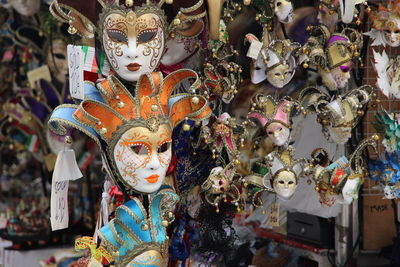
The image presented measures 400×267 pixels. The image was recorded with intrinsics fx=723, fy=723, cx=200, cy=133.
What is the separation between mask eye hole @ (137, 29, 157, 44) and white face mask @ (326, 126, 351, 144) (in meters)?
0.70

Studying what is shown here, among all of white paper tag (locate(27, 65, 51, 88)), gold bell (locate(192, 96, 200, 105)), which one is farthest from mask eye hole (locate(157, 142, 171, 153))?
white paper tag (locate(27, 65, 51, 88))

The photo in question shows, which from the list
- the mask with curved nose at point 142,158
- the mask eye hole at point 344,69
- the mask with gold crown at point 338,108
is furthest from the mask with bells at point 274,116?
the mask with curved nose at point 142,158

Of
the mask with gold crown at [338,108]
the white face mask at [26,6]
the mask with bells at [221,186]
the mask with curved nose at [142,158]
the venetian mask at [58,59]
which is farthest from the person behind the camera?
the venetian mask at [58,59]

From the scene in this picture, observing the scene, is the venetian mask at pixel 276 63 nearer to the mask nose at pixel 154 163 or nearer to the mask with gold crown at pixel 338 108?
the mask with gold crown at pixel 338 108

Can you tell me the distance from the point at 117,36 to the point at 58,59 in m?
1.51

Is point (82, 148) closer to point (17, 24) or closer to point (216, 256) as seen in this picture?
point (17, 24)

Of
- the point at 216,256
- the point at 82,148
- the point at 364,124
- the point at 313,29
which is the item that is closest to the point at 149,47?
the point at 313,29

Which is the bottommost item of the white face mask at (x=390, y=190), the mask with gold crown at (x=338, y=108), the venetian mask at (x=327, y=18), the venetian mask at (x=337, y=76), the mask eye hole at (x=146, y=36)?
the white face mask at (x=390, y=190)

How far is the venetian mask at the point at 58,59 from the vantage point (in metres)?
3.32

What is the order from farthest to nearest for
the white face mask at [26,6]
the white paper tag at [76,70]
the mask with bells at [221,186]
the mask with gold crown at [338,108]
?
the white face mask at [26,6] → the mask with gold crown at [338,108] → the mask with bells at [221,186] → the white paper tag at [76,70]

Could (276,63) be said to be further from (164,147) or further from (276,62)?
(164,147)

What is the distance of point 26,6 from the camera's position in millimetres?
3225

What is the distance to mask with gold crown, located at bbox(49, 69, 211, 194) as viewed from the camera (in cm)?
187

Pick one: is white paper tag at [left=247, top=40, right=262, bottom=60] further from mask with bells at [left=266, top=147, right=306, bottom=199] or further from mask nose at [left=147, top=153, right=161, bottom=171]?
mask nose at [left=147, top=153, right=161, bottom=171]
